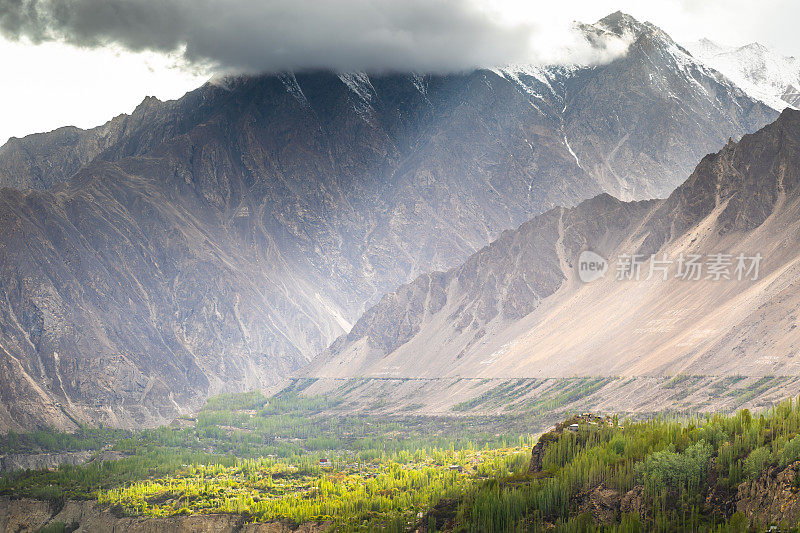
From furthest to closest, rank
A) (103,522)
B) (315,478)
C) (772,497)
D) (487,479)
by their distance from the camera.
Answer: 1. (315,478)
2. (103,522)
3. (487,479)
4. (772,497)

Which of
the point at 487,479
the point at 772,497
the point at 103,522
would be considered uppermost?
the point at 772,497

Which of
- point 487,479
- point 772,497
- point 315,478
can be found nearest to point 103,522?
point 315,478

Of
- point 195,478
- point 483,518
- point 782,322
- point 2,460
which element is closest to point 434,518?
point 483,518

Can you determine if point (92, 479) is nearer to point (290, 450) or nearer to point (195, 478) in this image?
point (195, 478)

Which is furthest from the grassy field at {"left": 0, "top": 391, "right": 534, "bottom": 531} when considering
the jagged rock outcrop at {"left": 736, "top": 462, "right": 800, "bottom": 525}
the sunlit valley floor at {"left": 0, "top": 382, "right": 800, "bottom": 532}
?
the jagged rock outcrop at {"left": 736, "top": 462, "right": 800, "bottom": 525}

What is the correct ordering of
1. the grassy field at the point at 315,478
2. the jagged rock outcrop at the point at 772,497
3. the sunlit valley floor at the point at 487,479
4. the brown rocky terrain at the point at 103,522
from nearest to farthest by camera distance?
the jagged rock outcrop at the point at 772,497 → the sunlit valley floor at the point at 487,479 → the grassy field at the point at 315,478 → the brown rocky terrain at the point at 103,522

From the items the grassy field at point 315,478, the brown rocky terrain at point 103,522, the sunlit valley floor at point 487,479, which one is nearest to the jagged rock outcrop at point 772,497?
the sunlit valley floor at point 487,479

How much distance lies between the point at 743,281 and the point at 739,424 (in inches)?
4700

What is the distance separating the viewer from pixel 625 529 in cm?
6494

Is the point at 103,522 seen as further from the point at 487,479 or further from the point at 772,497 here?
the point at 772,497

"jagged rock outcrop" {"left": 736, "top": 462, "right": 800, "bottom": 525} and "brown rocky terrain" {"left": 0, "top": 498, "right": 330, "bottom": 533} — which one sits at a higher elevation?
"jagged rock outcrop" {"left": 736, "top": 462, "right": 800, "bottom": 525}

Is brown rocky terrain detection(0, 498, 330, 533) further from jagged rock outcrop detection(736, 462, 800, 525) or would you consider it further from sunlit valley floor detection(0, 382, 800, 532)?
jagged rock outcrop detection(736, 462, 800, 525)

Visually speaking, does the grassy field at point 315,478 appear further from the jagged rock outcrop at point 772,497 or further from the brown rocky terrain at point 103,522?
the jagged rock outcrop at point 772,497

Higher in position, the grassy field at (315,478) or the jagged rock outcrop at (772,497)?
the jagged rock outcrop at (772,497)
